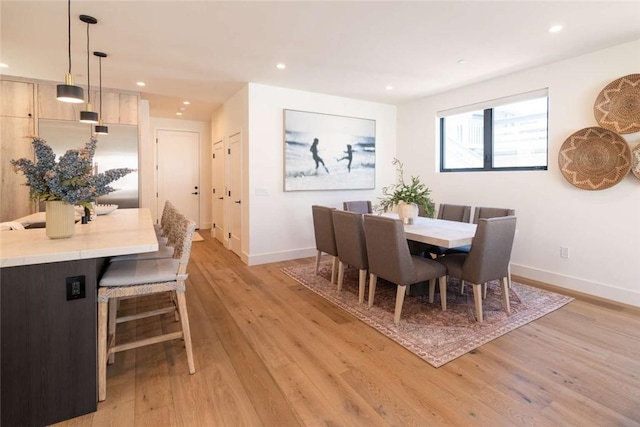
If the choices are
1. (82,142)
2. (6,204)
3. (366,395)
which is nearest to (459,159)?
(366,395)

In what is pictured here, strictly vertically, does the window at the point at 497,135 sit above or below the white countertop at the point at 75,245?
above

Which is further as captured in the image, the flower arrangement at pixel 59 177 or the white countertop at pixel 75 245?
the flower arrangement at pixel 59 177

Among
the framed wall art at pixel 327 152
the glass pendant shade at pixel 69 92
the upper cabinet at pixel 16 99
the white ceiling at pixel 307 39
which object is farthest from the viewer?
the framed wall art at pixel 327 152

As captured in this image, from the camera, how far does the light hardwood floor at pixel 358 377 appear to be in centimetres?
171

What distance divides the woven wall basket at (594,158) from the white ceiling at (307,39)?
0.90 m

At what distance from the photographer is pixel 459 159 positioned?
5051mm

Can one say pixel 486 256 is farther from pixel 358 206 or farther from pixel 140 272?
pixel 140 272

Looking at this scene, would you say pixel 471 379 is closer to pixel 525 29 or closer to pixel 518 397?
pixel 518 397

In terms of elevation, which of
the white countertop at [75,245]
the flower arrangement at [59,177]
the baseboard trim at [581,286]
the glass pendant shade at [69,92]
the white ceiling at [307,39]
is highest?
the white ceiling at [307,39]

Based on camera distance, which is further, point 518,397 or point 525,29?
point 525,29

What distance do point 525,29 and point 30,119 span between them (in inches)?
235

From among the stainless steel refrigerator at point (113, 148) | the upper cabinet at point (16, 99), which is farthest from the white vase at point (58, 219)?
the upper cabinet at point (16, 99)

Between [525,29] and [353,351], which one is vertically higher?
[525,29]

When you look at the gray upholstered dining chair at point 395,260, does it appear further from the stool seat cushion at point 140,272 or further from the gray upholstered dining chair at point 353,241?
the stool seat cushion at point 140,272
